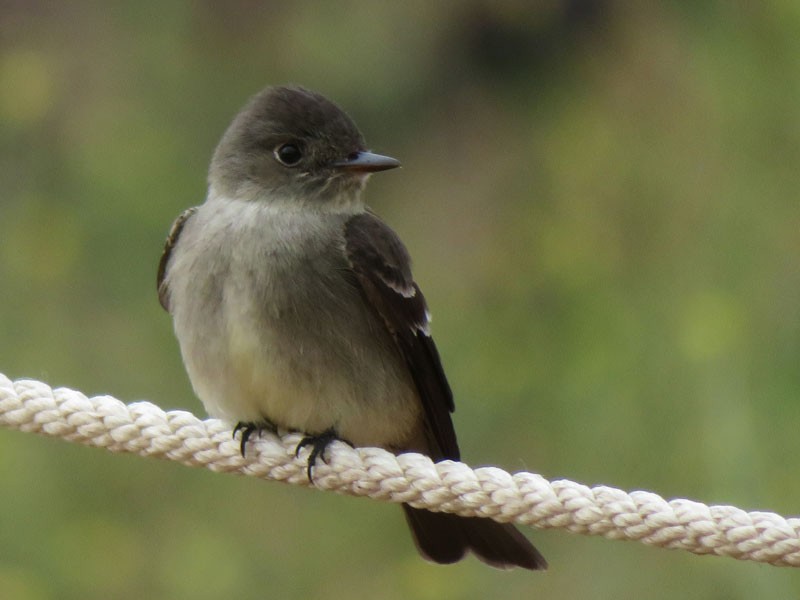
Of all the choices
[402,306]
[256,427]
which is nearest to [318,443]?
[256,427]

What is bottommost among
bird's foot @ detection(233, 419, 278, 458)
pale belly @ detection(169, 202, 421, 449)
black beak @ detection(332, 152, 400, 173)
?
bird's foot @ detection(233, 419, 278, 458)

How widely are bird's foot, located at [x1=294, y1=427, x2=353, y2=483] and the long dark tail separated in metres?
0.38

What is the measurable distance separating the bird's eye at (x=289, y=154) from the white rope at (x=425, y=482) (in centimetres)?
74

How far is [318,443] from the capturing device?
307cm

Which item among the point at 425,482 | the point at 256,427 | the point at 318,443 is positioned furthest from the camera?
the point at 256,427

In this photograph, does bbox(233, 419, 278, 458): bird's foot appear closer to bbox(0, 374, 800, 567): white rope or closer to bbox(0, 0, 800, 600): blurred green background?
bbox(0, 374, 800, 567): white rope

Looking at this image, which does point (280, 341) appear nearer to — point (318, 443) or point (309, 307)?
point (309, 307)

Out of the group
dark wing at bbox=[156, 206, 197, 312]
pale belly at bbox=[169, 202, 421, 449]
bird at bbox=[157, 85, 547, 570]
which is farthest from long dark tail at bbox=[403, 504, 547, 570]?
dark wing at bbox=[156, 206, 197, 312]

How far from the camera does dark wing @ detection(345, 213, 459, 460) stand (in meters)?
3.27

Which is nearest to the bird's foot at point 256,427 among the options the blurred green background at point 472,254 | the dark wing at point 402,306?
the dark wing at point 402,306

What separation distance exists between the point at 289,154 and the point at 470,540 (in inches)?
39.4

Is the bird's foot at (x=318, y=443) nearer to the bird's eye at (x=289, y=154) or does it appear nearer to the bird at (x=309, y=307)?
the bird at (x=309, y=307)

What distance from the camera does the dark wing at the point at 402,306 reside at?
3.27 metres

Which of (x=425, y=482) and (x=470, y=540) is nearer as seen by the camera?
(x=425, y=482)
